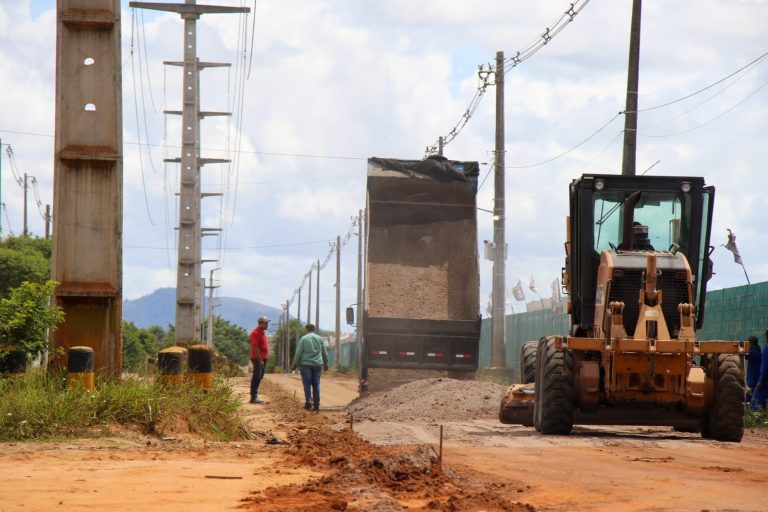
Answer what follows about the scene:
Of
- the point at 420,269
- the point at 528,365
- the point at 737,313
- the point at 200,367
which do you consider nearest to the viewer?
the point at 200,367

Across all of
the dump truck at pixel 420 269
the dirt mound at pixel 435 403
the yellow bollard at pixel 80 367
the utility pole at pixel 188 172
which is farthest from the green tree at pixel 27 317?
the utility pole at pixel 188 172

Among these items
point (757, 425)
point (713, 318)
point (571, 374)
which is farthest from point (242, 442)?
point (713, 318)

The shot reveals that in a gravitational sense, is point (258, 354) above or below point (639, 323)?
below

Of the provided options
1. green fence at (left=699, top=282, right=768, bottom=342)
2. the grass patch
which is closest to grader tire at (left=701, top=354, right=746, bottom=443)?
the grass patch

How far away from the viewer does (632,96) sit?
2447cm

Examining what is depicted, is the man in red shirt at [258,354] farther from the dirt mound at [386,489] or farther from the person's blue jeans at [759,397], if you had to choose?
the dirt mound at [386,489]

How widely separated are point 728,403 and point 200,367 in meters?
6.78

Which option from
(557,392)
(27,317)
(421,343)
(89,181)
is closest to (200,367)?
(27,317)

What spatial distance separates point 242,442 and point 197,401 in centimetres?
118

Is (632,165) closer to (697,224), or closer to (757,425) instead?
(757,425)

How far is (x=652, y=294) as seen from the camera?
1414 cm

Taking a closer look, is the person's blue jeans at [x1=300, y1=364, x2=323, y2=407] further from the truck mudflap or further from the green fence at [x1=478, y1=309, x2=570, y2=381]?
the green fence at [x1=478, y1=309, x2=570, y2=381]

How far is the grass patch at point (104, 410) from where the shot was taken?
11883mm

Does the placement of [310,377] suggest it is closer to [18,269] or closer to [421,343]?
[421,343]
